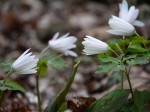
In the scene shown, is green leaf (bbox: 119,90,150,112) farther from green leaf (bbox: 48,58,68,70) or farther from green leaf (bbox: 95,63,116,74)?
green leaf (bbox: 48,58,68,70)

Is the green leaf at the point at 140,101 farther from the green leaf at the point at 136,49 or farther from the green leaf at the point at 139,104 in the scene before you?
the green leaf at the point at 136,49

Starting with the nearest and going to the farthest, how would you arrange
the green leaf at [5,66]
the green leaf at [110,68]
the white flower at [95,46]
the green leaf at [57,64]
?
the green leaf at [110,68] → the white flower at [95,46] → the green leaf at [5,66] → the green leaf at [57,64]

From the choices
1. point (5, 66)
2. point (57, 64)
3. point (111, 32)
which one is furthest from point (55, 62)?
point (111, 32)

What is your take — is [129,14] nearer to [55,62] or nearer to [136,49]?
[136,49]

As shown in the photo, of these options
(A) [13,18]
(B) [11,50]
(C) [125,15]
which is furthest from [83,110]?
(A) [13,18]

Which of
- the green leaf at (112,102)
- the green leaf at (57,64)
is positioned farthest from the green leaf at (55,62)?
the green leaf at (112,102)

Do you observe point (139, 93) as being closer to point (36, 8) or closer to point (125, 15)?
point (125, 15)
